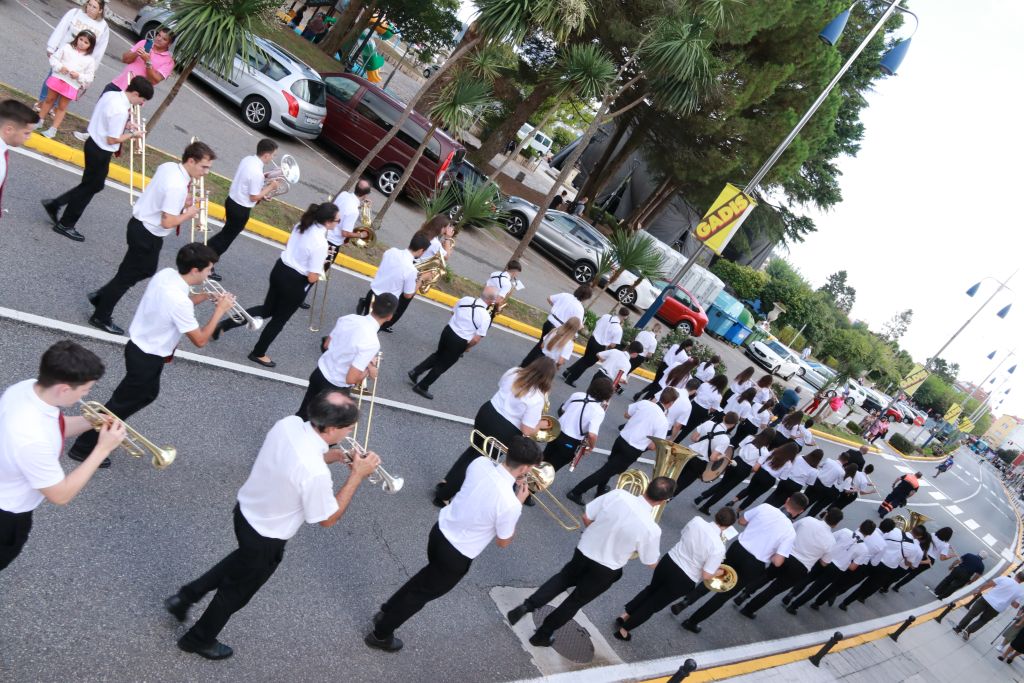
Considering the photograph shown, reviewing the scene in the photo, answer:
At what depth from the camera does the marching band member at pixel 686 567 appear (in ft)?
21.2

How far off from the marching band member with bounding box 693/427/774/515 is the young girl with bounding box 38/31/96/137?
1093 cm

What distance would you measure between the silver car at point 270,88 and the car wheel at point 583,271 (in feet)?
33.4

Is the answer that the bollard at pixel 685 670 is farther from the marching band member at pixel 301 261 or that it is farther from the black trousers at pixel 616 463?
the marching band member at pixel 301 261

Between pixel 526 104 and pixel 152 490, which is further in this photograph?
pixel 526 104

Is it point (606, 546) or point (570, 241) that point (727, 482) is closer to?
point (606, 546)

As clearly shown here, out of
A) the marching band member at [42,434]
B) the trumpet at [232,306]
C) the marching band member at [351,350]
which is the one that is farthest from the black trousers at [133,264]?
the marching band member at [42,434]

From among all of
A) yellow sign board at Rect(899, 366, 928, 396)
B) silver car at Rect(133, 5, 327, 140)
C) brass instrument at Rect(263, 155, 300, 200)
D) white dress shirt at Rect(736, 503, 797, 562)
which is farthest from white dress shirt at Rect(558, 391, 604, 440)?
yellow sign board at Rect(899, 366, 928, 396)

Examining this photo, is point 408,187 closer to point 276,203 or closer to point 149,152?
point 276,203

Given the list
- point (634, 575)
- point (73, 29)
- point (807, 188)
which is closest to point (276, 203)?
point (73, 29)

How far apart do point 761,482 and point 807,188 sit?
93.1ft

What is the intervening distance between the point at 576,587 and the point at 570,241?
18.1 metres

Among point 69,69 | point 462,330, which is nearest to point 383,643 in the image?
point 462,330

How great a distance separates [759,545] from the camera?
7.39m

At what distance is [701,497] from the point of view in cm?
1165
